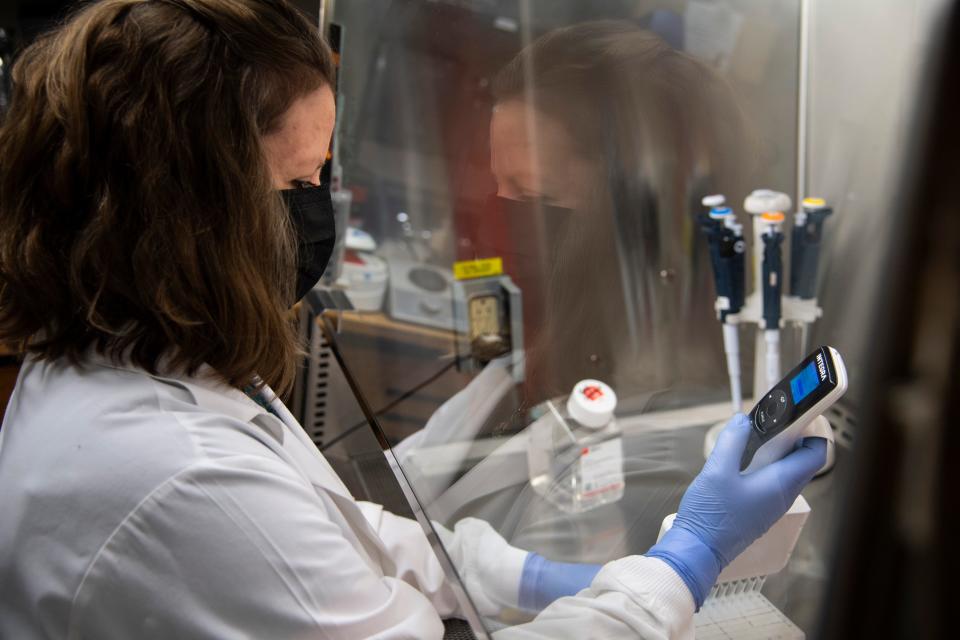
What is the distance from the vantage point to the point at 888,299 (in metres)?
0.28

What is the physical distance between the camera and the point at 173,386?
0.82 meters

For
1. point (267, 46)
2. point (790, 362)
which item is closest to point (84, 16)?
point (267, 46)

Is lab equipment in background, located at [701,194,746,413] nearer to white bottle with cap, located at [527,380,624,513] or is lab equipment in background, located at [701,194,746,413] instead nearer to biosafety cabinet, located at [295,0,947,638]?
biosafety cabinet, located at [295,0,947,638]

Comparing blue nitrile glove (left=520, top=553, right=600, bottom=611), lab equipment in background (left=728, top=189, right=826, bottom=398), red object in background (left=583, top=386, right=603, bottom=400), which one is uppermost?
lab equipment in background (left=728, top=189, right=826, bottom=398)

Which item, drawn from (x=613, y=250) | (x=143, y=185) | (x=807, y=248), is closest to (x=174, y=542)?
(x=143, y=185)

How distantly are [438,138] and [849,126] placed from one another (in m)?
0.93

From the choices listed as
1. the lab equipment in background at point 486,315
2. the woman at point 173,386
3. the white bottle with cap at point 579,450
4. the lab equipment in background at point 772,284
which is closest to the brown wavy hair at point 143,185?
the woman at point 173,386

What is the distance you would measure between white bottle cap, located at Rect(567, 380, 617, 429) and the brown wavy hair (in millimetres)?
610

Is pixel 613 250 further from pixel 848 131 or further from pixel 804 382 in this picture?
pixel 804 382

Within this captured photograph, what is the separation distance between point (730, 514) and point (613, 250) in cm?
70

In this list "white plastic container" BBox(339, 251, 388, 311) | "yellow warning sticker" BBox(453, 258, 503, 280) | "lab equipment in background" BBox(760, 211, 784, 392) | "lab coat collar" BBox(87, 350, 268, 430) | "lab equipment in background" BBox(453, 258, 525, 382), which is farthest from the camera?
"white plastic container" BBox(339, 251, 388, 311)

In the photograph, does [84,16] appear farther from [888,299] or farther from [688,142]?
[688,142]

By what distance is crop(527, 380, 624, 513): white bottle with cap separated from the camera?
1152 mm

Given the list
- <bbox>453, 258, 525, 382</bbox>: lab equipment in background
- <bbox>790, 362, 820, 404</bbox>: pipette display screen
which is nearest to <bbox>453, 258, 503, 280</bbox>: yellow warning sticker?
<bbox>453, 258, 525, 382</bbox>: lab equipment in background
